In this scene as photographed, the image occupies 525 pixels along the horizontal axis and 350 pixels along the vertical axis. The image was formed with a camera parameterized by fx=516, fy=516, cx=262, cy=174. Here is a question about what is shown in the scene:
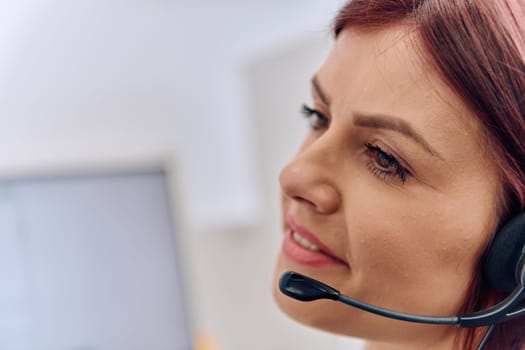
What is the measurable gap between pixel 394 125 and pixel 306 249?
153 millimetres

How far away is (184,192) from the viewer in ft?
2.54

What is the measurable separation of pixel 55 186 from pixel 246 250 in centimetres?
57

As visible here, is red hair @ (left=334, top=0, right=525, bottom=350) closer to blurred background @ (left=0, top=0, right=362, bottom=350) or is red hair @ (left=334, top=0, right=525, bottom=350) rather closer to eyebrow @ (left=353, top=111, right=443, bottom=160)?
eyebrow @ (left=353, top=111, right=443, bottom=160)

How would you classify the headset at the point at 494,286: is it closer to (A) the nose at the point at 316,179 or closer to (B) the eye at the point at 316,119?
(A) the nose at the point at 316,179

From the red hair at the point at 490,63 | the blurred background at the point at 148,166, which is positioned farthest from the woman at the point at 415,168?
the blurred background at the point at 148,166

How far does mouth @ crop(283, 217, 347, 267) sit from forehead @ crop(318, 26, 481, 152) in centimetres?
13

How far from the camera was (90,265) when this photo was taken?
0.71m

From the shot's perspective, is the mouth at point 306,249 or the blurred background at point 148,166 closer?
the mouth at point 306,249

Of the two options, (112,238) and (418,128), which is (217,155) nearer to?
(112,238)

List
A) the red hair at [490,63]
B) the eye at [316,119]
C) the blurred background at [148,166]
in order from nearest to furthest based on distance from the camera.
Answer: the red hair at [490,63], the eye at [316,119], the blurred background at [148,166]

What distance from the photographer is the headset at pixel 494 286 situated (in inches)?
17.6

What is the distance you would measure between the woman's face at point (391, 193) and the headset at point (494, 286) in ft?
0.05

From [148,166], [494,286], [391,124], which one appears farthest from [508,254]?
[148,166]

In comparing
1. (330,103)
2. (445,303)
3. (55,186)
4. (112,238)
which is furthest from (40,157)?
(445,303)
